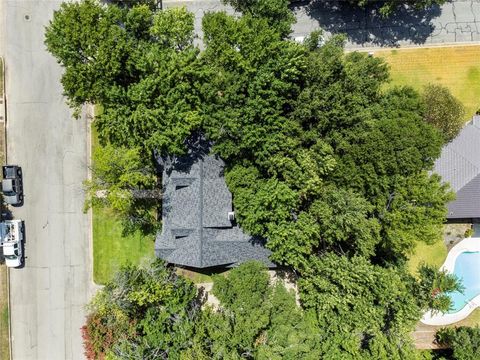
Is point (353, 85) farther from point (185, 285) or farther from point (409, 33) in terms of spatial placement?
point (185, 285)

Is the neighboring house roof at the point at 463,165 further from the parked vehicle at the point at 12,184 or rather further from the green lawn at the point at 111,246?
the parked vehicle at the point at 12,184

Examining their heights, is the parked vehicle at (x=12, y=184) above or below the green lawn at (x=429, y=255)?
above

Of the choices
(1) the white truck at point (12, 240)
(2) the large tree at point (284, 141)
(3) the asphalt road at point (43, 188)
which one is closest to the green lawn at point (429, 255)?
(2) the large tree at point (284, 141)

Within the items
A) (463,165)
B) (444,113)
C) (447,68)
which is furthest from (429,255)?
(447,68)

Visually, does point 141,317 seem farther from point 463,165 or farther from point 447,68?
point 447,68

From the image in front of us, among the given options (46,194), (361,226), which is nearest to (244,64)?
(361,226)

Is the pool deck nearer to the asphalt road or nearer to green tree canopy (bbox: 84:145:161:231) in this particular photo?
green tree canopy (bbox: 84:145:161:231)
